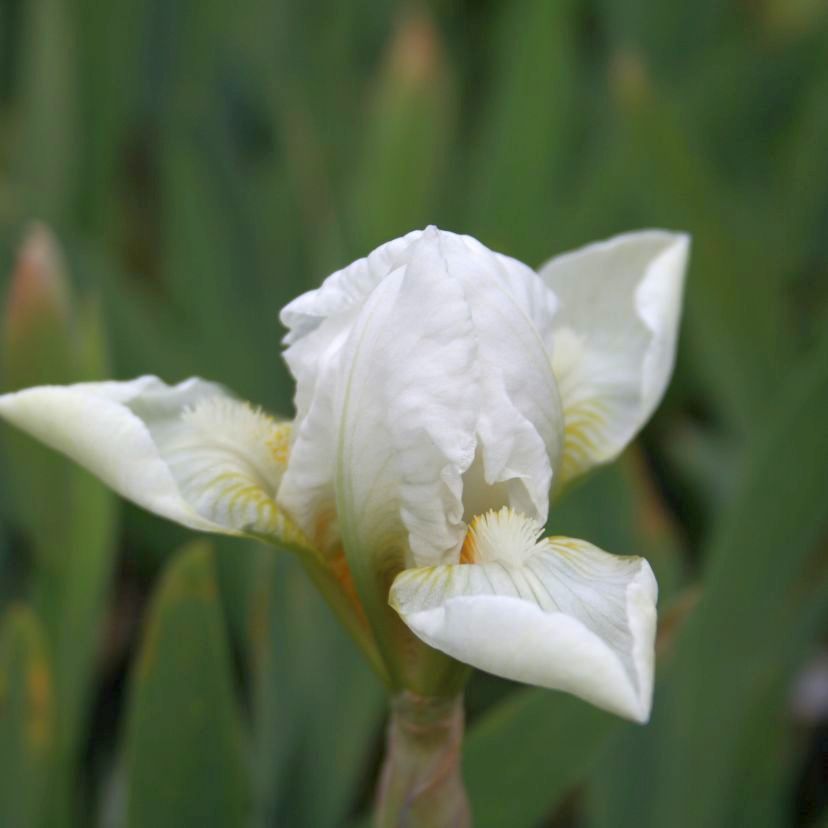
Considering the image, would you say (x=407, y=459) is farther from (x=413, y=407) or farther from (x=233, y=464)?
(x=233, y=464)

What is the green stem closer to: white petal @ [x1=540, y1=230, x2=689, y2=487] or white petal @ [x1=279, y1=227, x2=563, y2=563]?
white petal @ [x1=279, y1=227, x2=563, y2=563]

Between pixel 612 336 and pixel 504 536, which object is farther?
pixel 612 336

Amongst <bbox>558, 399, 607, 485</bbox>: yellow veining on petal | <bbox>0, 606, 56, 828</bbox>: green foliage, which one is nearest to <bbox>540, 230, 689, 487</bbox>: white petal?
<bbox>558, 399, 607, 485</bbox>: yellow veining on petal

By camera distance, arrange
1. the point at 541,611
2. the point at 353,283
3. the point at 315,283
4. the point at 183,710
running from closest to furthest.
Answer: the point at 541,611 < the point at 353,283 < the point at 183,710 < the point at 315,283

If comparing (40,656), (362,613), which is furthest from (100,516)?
(362,613)

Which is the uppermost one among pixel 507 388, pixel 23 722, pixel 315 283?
pixel 315 283

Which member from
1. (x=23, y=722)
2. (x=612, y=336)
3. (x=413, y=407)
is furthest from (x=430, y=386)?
(x=23, y=722)

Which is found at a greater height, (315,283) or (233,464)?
(315,283)
